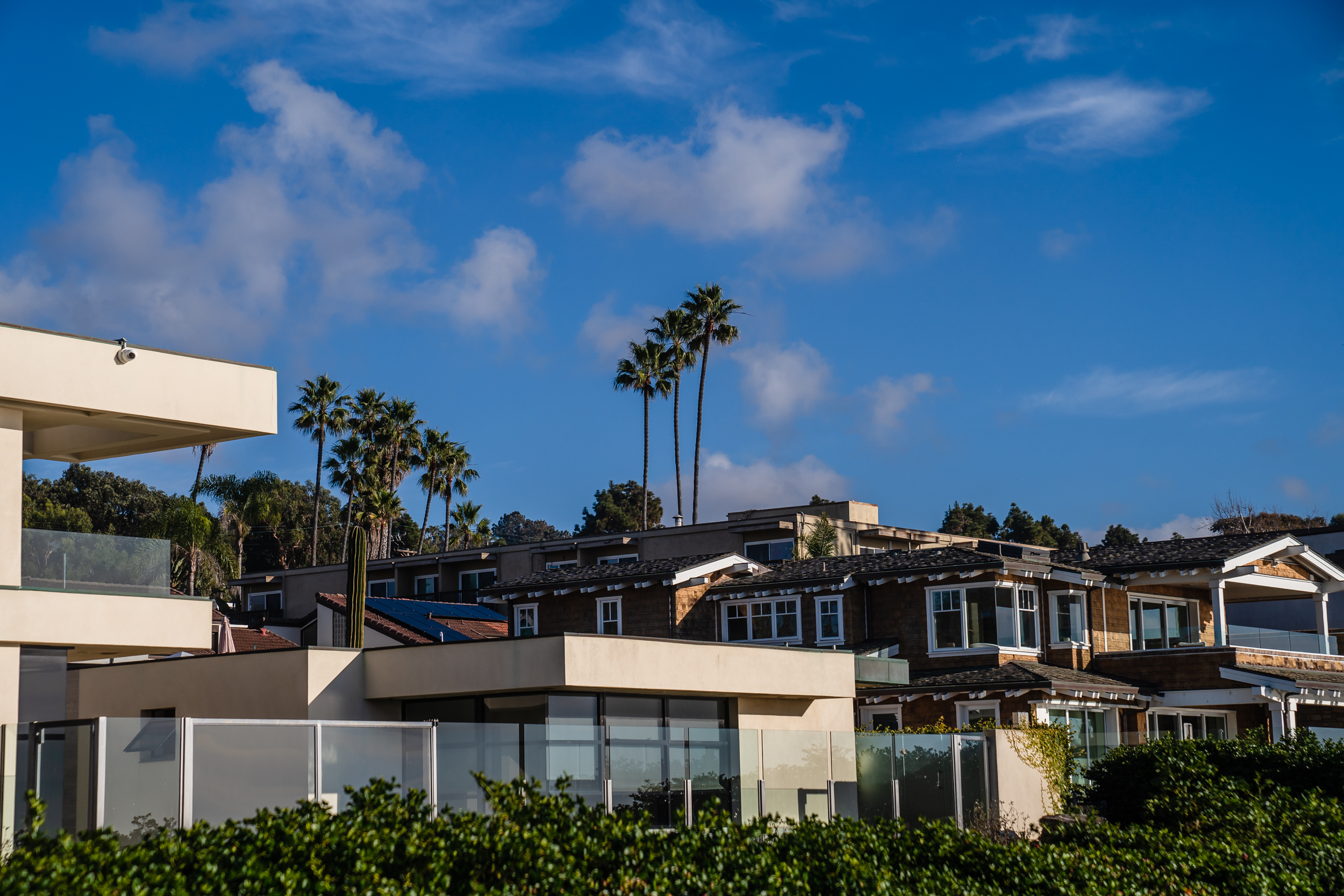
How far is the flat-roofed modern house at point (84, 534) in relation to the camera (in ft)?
64.5

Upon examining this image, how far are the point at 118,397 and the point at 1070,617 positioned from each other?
25695 mm

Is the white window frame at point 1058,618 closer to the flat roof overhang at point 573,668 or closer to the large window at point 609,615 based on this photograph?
the large window at point 609,615

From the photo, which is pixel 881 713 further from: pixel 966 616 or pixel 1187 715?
pixel 1187 715

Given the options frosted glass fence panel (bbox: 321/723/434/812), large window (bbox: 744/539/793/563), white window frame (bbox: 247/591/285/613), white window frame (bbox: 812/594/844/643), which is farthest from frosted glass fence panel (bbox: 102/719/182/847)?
white window frame (bbox: 247/591/285/613)

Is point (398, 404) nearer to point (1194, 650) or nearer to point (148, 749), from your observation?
point (1194, 650)

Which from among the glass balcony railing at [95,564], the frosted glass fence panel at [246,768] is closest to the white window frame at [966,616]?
the glass balcony railing at [95,564]

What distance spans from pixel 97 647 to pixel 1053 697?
70.5ft

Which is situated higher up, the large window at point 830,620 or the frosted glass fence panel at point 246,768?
the large window at point 830,620

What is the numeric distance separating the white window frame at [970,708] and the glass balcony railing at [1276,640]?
28.6 ft

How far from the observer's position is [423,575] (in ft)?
194

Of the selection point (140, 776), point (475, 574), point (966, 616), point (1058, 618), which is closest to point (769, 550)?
point (475, 574)

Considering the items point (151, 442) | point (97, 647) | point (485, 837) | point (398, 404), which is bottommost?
point (485, 837)

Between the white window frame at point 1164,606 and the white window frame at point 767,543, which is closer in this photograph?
the white window frame at point 1164,606

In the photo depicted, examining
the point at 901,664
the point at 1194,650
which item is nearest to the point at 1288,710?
the point at 1194,650
